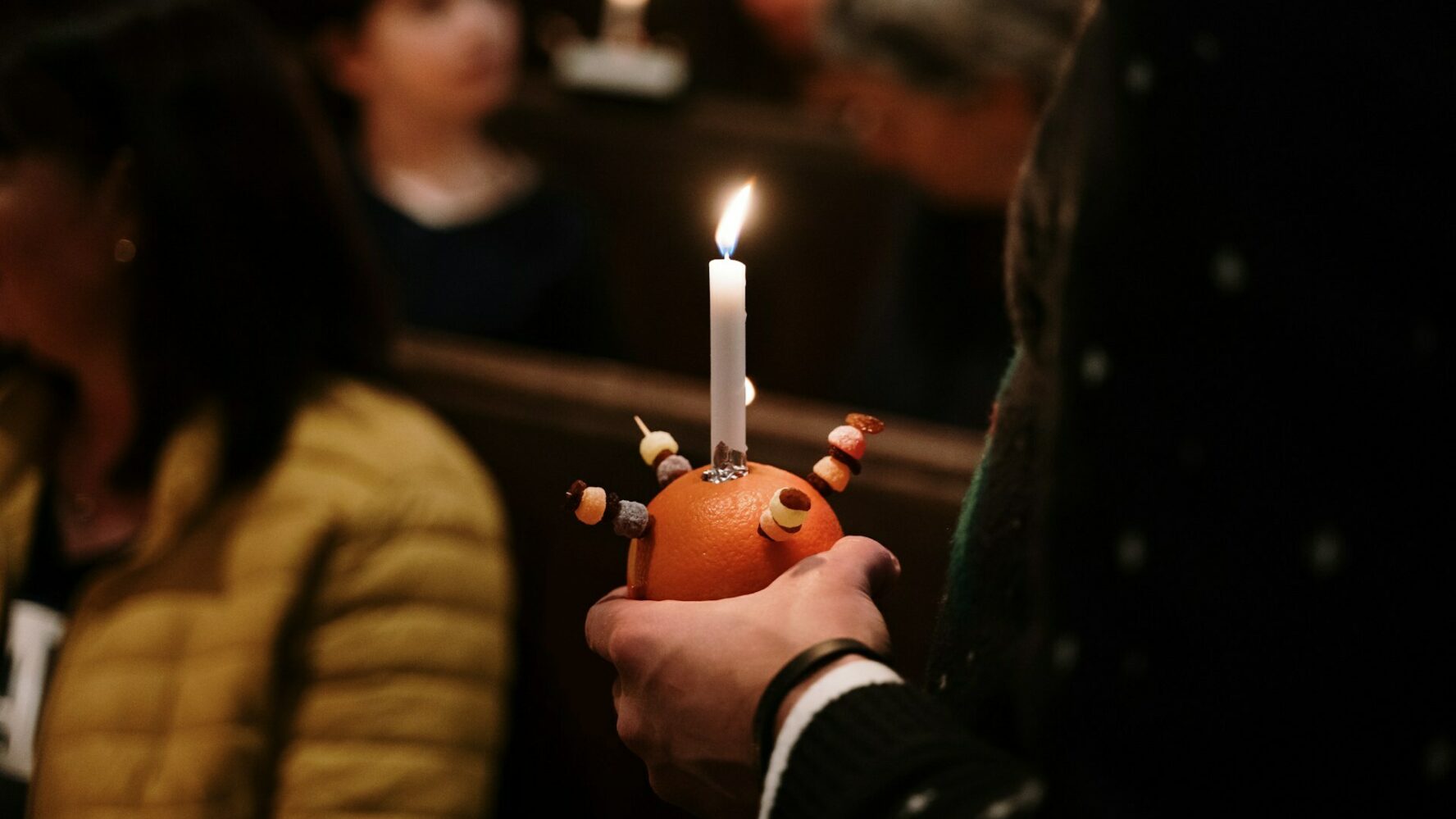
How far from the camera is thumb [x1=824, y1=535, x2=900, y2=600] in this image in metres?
0.66

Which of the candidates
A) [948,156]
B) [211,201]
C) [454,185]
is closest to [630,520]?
[211,201]

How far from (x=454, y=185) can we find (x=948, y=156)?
117 cm

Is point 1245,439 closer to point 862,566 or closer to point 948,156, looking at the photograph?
point 862,566

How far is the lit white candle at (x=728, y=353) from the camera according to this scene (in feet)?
2.03

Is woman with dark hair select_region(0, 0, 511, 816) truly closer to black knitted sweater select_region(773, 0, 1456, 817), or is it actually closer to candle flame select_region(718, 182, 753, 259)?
candle flame select_region(718, 182, 753, 259)

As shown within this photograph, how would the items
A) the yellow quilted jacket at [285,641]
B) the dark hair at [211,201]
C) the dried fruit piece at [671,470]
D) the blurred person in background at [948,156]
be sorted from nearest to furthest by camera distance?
the dried fruit piece at [671,470]
the yellow quilted jacket at [285,641]
the dark hair at [211,201]
the blurred person in background at [948,156]

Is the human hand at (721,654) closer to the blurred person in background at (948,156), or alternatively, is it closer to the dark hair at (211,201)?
the dark hair at (211,201)

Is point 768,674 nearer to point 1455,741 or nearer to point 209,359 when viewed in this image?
point 1455,741

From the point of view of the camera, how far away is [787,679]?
0.62 m

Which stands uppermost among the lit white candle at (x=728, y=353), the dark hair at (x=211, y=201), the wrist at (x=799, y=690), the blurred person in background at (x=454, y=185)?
the lit white candle at (x=728, y=353)

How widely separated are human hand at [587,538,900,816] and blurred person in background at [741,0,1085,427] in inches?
70.2

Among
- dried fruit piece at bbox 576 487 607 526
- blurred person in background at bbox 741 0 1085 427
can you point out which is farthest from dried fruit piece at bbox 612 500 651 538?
blurred person in background at bbox 741 0 1085 427

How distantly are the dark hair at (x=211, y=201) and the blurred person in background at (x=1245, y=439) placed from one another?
3.91ft

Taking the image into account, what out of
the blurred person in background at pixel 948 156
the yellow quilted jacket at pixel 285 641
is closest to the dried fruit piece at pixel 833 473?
the yellow quilted jacket at pixel 285 641
